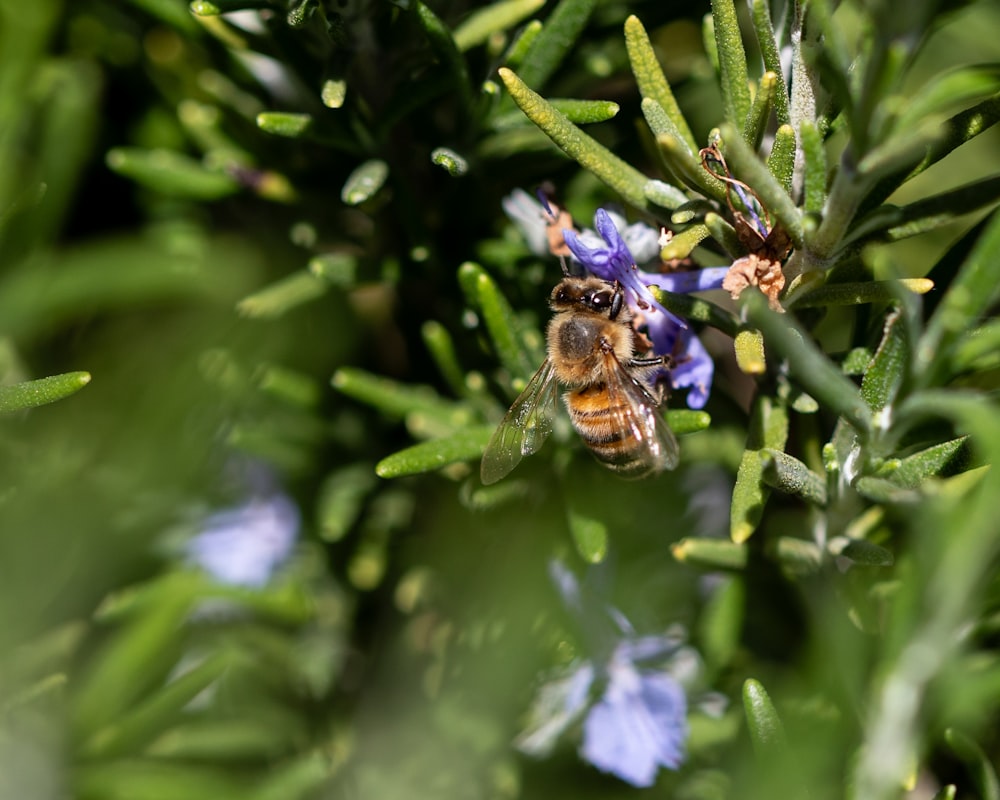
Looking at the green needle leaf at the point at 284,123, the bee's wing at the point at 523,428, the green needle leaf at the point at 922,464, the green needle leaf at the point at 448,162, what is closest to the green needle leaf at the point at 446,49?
the green needle leaf at the point at 448,162

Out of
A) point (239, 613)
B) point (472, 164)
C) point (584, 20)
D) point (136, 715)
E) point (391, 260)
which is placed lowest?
point (239, 613)

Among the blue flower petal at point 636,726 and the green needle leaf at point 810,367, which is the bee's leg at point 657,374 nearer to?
the green needle leaf at point 810,367

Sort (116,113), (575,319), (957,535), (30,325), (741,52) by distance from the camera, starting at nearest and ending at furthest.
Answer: (957,535) < (741,52) < (30,325) < (575,319) < (116,113)

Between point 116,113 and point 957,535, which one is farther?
point 116,113

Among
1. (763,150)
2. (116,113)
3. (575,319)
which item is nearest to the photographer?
(763,150)

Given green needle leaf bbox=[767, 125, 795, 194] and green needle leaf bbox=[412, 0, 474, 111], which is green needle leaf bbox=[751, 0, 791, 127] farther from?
green needle leaf bbox=[412, 0, 474, 111]

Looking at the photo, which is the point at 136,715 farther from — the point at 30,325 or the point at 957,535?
the point at 957,535

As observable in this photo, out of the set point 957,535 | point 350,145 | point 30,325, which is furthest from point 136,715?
point 957,535

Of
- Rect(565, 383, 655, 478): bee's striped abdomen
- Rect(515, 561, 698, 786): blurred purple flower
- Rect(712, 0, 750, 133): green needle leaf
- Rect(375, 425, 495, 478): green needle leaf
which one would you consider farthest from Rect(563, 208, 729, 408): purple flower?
Rect(515, 561, 698, 786): blurred purple flower
